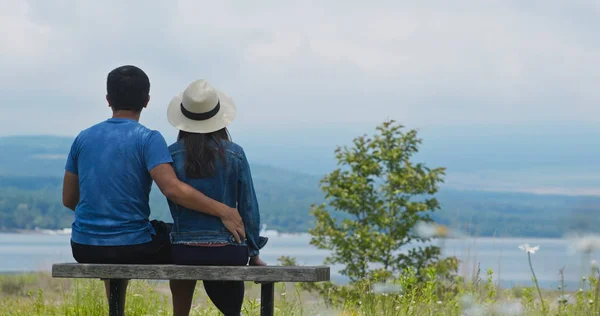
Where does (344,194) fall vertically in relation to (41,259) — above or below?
above

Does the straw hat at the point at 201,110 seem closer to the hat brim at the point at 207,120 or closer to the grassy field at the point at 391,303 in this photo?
the hat brim at the point at 207,120

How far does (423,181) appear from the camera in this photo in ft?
37.5

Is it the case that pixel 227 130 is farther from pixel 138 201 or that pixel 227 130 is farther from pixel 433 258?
pixel 433 258

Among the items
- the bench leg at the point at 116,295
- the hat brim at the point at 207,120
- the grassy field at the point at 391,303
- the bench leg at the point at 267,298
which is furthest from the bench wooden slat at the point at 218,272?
the grassy field at the point at 391,303

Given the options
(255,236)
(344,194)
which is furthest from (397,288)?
(344,194)

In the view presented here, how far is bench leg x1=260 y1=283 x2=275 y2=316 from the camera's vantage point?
4449 mm

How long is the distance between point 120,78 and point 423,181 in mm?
7511

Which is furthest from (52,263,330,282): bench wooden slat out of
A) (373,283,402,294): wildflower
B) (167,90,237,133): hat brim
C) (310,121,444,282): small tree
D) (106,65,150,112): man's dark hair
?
(310,121,444,282): small tree

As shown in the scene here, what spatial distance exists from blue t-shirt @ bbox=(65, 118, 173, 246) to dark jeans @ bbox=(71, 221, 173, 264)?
0.03 m

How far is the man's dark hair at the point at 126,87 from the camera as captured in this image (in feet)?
14.5

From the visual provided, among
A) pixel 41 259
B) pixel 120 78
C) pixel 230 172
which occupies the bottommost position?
pixel 41 259

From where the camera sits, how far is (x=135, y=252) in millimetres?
4398

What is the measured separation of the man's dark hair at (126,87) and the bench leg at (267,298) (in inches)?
45.8

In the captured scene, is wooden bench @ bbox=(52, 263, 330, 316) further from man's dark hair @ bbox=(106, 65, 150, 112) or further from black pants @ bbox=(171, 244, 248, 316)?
man's dark hair @ bbox=(106, 65, 150, 112)
